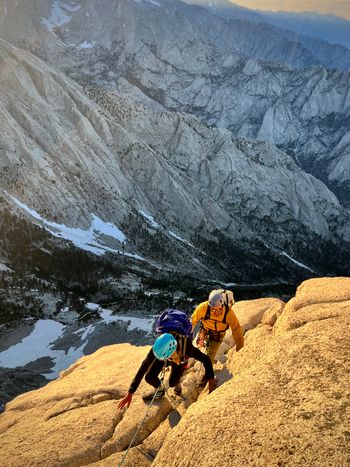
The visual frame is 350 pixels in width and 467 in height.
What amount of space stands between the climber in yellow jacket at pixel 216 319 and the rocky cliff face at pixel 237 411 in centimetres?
71

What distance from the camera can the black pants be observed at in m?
10.7

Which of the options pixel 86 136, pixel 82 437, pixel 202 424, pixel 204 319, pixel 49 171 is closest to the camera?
pixel 202 424

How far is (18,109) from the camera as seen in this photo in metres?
160

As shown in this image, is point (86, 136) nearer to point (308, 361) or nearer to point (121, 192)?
point (121, 192)

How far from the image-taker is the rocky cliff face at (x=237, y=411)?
6836mm

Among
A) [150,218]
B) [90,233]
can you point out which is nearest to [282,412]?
[90,233]

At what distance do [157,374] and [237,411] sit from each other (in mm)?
3357

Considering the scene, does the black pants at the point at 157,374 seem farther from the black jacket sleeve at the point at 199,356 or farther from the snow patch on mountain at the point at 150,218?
the snow patch on mountain at the point at 150,218

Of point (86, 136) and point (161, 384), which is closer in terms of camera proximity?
point (161, 384)

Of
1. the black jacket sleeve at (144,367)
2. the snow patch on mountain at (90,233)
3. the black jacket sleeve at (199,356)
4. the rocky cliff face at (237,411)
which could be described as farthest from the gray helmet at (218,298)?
the snow patch on mountain at (90,233)

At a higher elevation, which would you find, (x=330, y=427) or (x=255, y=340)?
(x=330, y=427)

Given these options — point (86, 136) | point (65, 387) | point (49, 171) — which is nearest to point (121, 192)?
point (86, 136)

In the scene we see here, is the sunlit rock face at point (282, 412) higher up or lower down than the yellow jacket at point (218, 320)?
higher up

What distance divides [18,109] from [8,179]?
3452 cm
